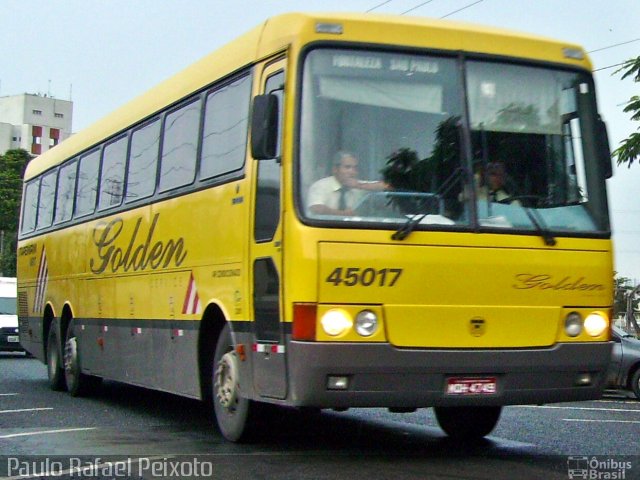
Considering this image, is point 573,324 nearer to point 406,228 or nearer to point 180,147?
point 406,228

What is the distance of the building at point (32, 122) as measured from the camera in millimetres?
133500

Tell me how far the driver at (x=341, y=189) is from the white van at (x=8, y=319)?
22.2 m

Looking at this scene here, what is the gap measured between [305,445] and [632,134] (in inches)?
445

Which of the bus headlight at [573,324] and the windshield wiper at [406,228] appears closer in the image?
the windshield wiper at [406,228]

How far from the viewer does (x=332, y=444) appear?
34.2 ft

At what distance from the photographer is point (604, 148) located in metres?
9.36

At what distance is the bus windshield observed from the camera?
8578mm

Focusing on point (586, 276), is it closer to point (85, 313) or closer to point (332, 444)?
point (332, 444)

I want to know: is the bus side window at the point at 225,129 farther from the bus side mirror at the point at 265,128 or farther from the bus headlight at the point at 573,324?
the bus headlight at the point at 573,324

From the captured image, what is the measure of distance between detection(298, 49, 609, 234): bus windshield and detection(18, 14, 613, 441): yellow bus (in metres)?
0.01

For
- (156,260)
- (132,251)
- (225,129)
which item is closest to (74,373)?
(132,251)

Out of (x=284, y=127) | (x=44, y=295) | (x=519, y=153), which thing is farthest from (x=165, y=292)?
(x=44, y=295)

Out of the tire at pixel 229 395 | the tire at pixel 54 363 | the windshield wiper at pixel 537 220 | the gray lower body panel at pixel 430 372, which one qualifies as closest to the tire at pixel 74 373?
the tire at pixel 54 363

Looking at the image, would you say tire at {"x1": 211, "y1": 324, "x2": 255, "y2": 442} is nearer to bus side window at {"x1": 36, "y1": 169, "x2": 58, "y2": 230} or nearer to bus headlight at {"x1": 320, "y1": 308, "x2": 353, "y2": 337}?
bus headlight at {"x1": 320, "y1": 308, "x2": 353, "y2": 337}
